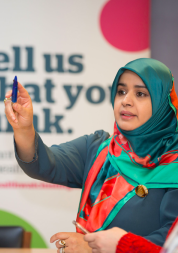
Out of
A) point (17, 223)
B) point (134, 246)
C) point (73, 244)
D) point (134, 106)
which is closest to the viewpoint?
point (134, 246)

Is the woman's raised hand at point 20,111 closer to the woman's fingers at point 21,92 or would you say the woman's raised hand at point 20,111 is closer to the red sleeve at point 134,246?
the woman's fingers at point 21,92

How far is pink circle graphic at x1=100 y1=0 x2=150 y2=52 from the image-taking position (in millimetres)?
2117

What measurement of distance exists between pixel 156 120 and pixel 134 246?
509 mm

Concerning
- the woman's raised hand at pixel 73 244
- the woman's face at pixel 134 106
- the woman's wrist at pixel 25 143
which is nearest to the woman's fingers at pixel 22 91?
the woman's wrist at pixel 25 143

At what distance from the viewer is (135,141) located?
3.63 ft

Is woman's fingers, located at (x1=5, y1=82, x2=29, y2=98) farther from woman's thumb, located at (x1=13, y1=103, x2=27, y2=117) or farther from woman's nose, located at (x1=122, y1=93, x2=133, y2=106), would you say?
woman's nose, located at (x1=122, y1=93, x2=133, y2=106)

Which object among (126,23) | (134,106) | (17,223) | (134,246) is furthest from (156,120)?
(17,223)

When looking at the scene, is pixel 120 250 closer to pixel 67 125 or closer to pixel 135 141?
pixel 135 141

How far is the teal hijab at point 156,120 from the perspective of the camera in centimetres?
108

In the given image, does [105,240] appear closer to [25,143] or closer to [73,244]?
[73,244]

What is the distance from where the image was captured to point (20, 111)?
0.97 meters

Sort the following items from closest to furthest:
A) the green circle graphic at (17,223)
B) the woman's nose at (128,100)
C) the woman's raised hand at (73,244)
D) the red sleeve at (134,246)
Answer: the red sleeve at (134,246), the woman's raised hand at (73,244), the woman's nose at (128,100), the green circle graphic at (17,223)

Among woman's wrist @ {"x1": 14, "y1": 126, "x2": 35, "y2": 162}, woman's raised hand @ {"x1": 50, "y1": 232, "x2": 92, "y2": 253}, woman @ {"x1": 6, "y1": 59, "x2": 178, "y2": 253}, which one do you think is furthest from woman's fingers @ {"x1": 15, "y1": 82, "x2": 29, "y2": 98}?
woman's raised hand @ {"x1": 50, "y1": 232, "x2": 92, "y2": 253}

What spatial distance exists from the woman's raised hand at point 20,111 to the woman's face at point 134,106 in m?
0.36
